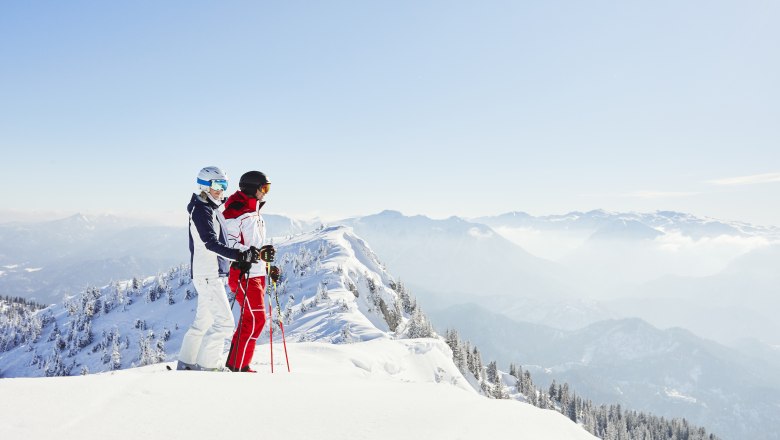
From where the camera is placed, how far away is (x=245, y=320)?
26.5 ft

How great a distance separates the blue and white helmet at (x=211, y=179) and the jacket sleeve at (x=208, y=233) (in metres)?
0.43

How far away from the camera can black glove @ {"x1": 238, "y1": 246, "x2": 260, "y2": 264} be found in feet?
24.6

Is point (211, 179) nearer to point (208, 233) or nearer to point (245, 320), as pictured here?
point (208, 233)

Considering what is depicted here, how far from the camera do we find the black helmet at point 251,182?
820cm

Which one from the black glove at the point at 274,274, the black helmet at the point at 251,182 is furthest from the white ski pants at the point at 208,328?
the black helmet at the point at 251,182

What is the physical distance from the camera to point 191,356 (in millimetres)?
7609

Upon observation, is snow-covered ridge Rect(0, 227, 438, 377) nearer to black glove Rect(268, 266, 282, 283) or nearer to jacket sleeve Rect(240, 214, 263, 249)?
black glove Rect(268, 266, 282, 283)

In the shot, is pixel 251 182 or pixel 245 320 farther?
pixel 251 182

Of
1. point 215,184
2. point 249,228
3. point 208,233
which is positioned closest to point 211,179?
point 215,184

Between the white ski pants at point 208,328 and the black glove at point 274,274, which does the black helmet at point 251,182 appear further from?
the white ski pants at point 208,328

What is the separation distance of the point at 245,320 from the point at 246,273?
96 centimetres

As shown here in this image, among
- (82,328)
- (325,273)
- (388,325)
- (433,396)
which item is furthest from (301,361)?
(82,328)

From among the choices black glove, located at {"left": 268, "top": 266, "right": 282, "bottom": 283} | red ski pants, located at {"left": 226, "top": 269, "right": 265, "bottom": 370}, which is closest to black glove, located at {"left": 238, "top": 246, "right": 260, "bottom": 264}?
red ski pants, located at {"left": 226, "top": 269, "right": 265, "bottom": 370}

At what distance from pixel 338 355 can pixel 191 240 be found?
8.95m
